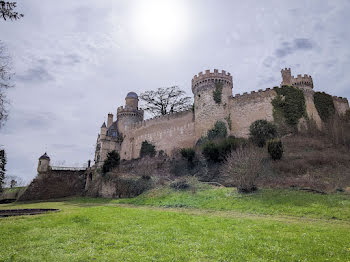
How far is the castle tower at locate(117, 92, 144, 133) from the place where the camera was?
4600 cm

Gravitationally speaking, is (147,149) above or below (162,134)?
below

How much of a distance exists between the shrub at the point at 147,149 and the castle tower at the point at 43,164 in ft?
47.2

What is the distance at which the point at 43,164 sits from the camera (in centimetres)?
3856

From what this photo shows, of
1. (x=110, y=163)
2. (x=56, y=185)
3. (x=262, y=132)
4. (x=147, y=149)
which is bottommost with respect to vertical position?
(x=56, y=185)

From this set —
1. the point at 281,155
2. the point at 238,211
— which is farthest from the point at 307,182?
the point at 238,211

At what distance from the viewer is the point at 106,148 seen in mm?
43719

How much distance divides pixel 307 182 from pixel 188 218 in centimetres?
950

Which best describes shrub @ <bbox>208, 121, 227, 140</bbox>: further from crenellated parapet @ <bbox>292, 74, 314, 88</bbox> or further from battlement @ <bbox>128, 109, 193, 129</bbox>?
crenellated parapet @ <bbox>292, 74, 314, 88</bbox>

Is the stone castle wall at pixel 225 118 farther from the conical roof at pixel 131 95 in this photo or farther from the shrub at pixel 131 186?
the conical roof at pixel 131 95

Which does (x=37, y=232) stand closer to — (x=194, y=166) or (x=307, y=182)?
(x=307, y=182)

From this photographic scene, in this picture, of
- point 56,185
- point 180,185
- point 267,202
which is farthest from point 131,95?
point 267,202

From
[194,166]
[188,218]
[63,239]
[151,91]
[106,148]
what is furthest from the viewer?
[151,91]

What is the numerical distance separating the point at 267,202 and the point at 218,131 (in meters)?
15.6

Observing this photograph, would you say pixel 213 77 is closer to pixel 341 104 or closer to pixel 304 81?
pixel 304 81
